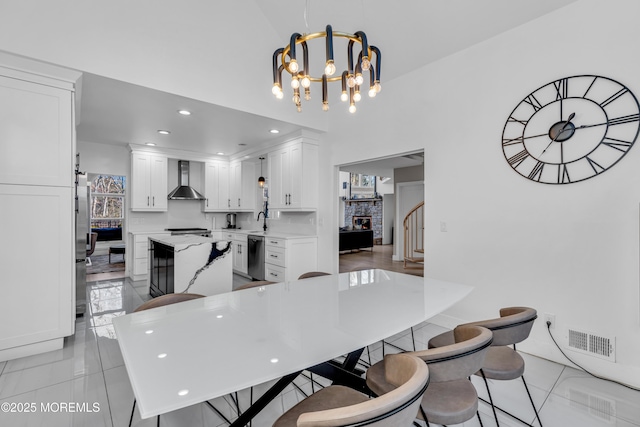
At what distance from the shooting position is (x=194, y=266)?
3586mm

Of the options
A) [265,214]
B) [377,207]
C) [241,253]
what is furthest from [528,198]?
[377,207]

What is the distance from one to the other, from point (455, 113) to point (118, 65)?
3.52 m

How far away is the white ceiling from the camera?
9.43ft

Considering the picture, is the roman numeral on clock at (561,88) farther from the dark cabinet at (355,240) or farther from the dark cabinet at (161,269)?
the dark cabinet at (355,240)

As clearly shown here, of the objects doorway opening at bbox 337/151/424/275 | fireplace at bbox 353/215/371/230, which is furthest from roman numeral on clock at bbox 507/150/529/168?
fireplace at bbox 353/215/371/230

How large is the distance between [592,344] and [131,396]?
3.50 m

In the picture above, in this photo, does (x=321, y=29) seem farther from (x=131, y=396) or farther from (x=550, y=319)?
(x=131, y=396)

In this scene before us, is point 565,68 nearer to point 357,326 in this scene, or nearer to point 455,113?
point 455,113

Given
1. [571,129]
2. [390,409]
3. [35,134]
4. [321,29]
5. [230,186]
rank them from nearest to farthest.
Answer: [390,409], [571,129], [35,134], [321,29], [230,186]

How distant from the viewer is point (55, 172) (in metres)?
2.71

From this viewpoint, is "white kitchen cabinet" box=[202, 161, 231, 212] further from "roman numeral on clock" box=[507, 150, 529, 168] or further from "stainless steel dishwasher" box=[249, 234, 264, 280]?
"roman numeral on clock" box=[507, 150, 529, 168]

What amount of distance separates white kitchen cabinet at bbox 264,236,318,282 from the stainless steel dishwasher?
121 millimetres

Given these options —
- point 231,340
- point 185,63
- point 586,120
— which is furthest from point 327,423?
point 185,63

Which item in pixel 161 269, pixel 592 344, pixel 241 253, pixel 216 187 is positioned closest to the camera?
pixel 592 344
